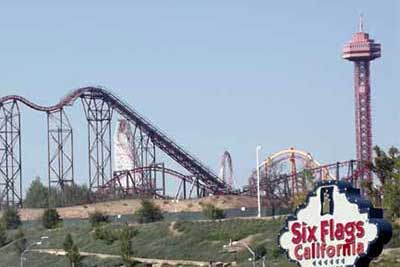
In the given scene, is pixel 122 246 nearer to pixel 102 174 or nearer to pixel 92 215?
pixel 92 215

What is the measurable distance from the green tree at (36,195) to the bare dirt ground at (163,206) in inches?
900

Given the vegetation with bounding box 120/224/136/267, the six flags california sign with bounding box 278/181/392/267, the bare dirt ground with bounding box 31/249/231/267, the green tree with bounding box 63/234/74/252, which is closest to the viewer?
the six flags california sign with bounding box 278/181/392/267

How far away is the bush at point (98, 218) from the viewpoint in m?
123

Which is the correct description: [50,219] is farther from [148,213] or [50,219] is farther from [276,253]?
[276,253]

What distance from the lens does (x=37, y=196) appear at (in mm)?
167125

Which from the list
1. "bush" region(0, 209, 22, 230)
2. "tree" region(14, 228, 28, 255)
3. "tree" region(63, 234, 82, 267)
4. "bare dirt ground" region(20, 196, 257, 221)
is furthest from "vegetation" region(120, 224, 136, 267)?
"bush" region(0, 209, 22, 230)

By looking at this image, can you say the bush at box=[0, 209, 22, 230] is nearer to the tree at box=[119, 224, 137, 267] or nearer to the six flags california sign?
the tree at box=[119, 224, 137, 267]

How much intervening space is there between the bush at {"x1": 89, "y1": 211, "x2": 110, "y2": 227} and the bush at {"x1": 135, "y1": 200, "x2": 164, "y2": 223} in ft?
Result: 10.3

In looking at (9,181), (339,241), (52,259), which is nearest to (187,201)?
(9,181)

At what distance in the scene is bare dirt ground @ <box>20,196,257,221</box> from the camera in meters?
130

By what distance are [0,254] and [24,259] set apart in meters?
7.98

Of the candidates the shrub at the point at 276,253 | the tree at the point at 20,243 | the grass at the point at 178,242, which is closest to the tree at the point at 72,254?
the grass at the point at 178,242

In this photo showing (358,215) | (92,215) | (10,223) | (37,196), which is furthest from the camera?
(37,196)

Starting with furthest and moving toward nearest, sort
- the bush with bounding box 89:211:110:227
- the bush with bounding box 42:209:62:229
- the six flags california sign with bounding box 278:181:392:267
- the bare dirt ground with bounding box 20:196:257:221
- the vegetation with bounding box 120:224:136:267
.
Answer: the bare dirt ground with bounding box 20:196:257:221 < the bush with bounding box 42:209:62:229 < the bush with bounding box 89:211:110:227 < the vegetation with bounding box 120:224:136:267 < the six flags california sign with bounding box 278:181:392:267
